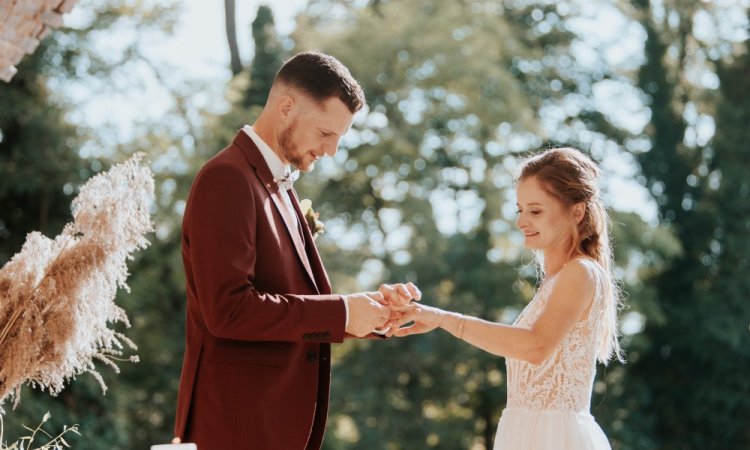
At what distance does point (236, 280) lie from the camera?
269cm

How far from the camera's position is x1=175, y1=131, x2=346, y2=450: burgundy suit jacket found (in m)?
2.71

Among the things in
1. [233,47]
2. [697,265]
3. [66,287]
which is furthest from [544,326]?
Result: [697,265]

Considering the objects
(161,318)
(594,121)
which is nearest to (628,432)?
(594,121)

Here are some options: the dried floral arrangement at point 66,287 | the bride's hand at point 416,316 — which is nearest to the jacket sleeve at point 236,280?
the bride's hand at point 416,316

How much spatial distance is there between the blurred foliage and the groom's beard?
1019 cm

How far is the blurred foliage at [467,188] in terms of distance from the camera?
13555 mm

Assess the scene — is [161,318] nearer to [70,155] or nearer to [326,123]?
[70,155]

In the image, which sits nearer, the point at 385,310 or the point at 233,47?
the point at 385,310

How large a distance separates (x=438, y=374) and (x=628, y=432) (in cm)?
285

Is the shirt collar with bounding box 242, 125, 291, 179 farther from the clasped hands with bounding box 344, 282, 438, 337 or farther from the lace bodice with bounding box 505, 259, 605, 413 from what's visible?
the lace bodice with bounding box 505, 259, 605, 413

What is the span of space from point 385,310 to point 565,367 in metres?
0.70

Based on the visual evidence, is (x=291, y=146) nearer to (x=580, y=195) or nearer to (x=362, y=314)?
(x=362, y=314)

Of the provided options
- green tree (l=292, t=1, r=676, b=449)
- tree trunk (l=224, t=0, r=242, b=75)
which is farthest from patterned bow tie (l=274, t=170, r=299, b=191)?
tree trunk (l=224, t=0, r=242, b=75)

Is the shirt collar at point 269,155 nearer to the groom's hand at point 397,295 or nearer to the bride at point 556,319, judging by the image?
A: the groom's hand at point 397,295
